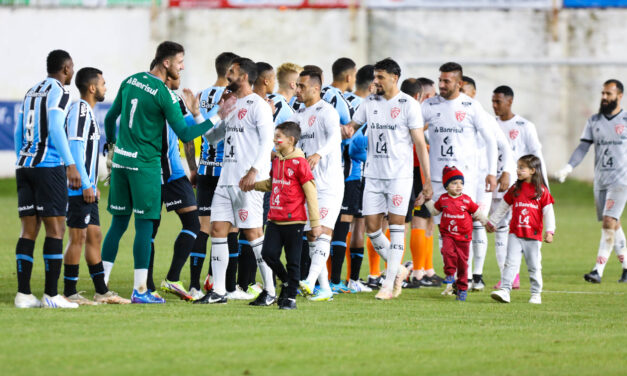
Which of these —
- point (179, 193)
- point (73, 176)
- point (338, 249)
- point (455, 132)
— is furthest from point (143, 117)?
point (455, 132)

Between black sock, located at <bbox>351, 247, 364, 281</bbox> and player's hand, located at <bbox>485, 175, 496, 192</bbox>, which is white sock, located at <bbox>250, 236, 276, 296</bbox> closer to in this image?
black sock, located at <bbox>351, 247, 364, 281</bbox>

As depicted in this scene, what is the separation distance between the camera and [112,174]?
29.7ft

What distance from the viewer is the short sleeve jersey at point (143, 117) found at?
8.88 meters

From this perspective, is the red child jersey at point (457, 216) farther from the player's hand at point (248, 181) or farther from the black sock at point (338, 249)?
the player's hand at point (248, 181)

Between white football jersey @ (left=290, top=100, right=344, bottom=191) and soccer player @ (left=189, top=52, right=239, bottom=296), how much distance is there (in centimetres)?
85

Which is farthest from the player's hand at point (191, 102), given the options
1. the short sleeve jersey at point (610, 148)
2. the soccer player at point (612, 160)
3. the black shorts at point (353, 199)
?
the short sleeve jersey at point (610, 148)

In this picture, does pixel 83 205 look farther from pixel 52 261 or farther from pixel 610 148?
pixel 610 148

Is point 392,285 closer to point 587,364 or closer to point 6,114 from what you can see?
point 587,364

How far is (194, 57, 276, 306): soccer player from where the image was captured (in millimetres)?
9000

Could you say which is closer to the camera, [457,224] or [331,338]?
[331,338]

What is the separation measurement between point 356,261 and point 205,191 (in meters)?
1.88

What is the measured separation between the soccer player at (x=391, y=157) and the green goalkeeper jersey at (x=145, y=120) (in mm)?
1874

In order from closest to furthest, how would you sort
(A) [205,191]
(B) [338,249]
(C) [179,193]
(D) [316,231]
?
(D) [316,231] < (C) [179,193] < (A) [205,191] < (B) [338,249]

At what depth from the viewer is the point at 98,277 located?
9195 mm
